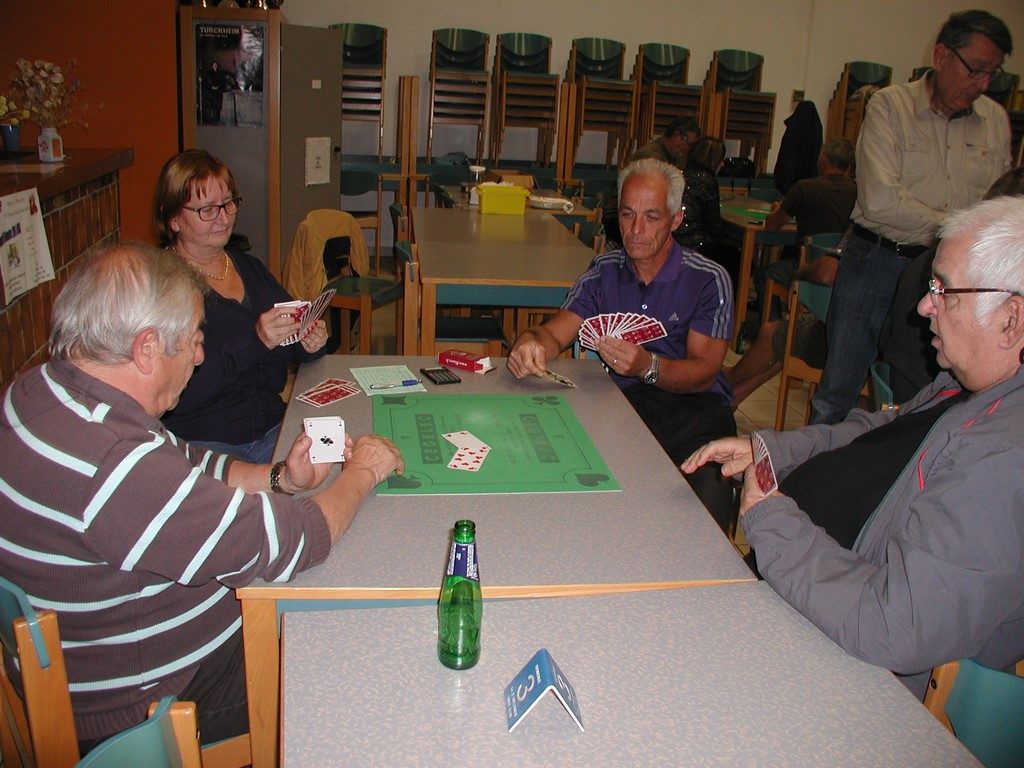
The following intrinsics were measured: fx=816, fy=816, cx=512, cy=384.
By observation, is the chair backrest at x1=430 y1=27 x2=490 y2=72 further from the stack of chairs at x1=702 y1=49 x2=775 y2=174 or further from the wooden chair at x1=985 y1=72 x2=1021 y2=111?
the wooden chair at x1=985 y1=72 x2=1021 y2=111

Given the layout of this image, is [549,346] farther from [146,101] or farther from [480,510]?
[146,101]

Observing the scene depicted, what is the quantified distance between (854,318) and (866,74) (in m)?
7.13

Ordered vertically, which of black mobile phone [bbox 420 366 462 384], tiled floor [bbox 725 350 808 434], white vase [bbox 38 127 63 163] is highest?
white vase [bbox 38 127 63 163]

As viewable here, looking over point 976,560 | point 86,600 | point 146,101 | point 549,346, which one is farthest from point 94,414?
point 146,101

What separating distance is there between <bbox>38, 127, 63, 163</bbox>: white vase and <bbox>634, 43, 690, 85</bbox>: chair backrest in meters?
6.59

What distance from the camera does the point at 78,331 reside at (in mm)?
1360

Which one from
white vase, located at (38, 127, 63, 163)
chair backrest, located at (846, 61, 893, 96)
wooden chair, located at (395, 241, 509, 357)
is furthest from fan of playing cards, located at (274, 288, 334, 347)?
chair backrest, located at (846, 61, 893, 96)

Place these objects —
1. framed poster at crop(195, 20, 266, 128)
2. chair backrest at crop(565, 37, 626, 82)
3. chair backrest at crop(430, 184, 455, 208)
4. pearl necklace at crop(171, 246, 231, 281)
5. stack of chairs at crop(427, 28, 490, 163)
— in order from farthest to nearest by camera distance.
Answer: chair backrest at crop(565, 37, 626, 82)
stack of chairs at crop(427, 28, 490, 163)
chair backrest at crop(430, 184, 455, 208)
framed poster at crop(195, 20, 266, 128)
pearl necklace at crop(171, 246, 231, 281)

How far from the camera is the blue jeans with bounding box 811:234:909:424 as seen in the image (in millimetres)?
3293

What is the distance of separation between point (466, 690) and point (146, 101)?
16.1ft

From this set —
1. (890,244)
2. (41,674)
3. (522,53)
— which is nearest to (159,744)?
(41,674)

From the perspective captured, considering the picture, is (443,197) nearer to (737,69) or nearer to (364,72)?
(364,72)

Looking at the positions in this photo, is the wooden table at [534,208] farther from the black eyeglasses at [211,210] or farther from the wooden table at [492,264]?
the black eyeglasses at [211,210]

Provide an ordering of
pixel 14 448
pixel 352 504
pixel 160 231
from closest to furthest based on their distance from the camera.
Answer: pixel 14 448
pixel 352 504
pixel 160 231
